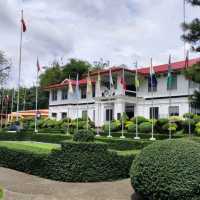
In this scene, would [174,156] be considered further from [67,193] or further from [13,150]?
[13,150]

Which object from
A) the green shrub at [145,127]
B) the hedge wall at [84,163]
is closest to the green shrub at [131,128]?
the green shrub at [145,127]

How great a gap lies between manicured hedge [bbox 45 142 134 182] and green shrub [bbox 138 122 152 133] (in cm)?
1903

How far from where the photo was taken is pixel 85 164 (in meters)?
13.0

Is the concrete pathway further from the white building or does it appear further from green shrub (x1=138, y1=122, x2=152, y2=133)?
the white building

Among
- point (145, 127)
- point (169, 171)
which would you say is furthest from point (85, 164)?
point (145, 127)

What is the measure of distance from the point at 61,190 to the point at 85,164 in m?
1.91

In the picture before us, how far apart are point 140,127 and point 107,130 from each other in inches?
179

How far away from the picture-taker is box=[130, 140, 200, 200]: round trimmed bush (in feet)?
27.4

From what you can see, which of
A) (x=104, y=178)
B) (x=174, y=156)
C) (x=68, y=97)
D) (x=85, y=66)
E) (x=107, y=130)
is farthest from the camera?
(x=85, y=66)

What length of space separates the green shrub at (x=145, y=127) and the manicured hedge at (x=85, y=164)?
19.0 m

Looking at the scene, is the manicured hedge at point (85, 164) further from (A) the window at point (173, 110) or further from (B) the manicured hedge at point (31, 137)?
(A) the window at point (173, 110)

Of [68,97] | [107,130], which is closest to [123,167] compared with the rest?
[107,130]

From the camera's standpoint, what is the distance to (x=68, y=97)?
169ft

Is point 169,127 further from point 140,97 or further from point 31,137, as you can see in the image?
point 31,137
